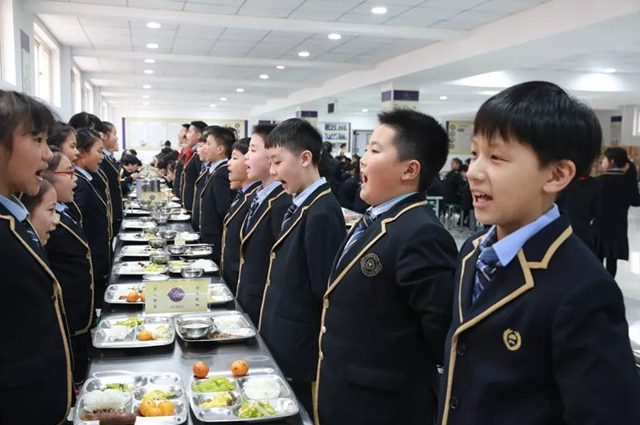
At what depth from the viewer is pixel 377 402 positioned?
1.64m

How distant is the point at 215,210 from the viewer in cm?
420

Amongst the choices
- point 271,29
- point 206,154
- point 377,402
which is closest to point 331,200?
point 377,402

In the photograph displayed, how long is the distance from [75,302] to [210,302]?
73 cm

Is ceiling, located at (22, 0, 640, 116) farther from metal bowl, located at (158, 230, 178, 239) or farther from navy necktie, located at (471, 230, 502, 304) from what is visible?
navy necktie, located at (471, 230, 502, 304)

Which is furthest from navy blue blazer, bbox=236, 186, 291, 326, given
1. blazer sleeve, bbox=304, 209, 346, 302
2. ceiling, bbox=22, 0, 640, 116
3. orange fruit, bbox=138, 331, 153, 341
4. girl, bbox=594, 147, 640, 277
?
girl, bbox=594, 147, 640, 277

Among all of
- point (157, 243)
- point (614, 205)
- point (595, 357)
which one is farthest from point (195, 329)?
point (614, 205)

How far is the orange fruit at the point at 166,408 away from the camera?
1.44 metres

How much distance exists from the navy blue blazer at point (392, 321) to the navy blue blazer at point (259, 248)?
88 centimetres

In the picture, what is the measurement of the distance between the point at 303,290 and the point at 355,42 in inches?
281

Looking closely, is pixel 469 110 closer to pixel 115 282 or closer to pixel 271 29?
pixel 271 29

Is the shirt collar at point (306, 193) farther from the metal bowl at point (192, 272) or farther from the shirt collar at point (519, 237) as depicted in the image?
the shirt collar at point (519, 237)

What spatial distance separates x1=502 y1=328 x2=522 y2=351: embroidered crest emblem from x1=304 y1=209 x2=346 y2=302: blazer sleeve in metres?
1.08

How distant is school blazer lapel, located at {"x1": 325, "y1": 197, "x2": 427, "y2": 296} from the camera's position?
1.67 m

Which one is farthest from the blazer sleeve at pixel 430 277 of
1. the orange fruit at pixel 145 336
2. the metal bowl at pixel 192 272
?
the metal bowl at pixel 192 272
